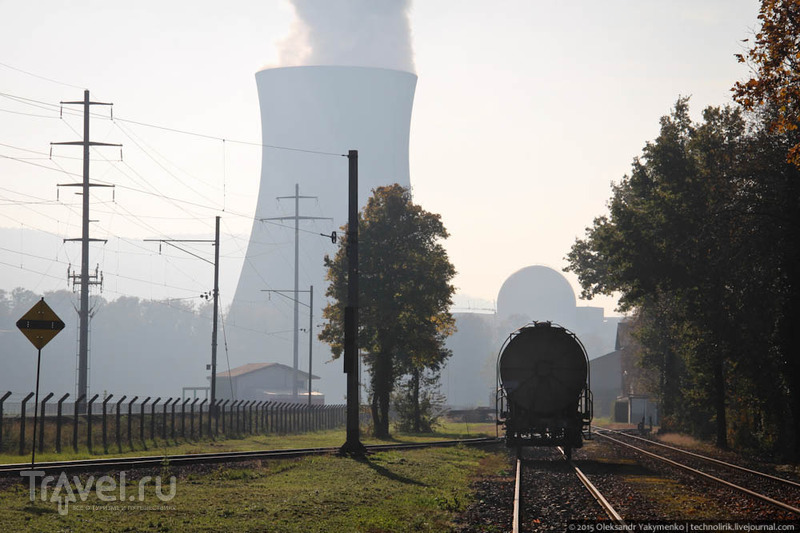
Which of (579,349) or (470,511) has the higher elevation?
(579,349)

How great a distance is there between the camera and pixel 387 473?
2569 cm

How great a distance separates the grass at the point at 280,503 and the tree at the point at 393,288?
88.3 feet

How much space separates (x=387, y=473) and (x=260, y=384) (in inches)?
4088

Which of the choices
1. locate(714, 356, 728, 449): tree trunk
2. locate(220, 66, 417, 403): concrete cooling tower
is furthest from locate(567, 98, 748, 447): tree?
locate(220, 66, 417, 403): concrete cooling tower

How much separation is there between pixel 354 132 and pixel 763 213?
8726 cm

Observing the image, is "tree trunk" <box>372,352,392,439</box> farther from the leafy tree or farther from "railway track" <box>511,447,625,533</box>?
"railway track" <box>511,447,625,533</box>

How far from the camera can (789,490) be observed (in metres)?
21.8

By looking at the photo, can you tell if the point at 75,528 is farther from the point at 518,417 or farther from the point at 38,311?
the point at 518,417

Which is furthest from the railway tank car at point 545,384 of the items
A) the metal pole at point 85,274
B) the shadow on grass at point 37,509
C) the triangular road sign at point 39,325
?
the metal pole at point 85,274

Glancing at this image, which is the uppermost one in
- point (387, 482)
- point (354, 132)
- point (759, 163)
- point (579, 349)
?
point (354, 132)

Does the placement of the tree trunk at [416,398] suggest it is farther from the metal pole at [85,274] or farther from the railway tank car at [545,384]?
the railway tank car at [545,384]

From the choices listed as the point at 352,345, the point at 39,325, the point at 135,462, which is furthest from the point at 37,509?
the point at 352,345

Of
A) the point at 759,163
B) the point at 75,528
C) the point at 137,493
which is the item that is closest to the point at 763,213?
the point at 759,163

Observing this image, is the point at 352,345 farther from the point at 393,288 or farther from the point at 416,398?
the point at 416,398
